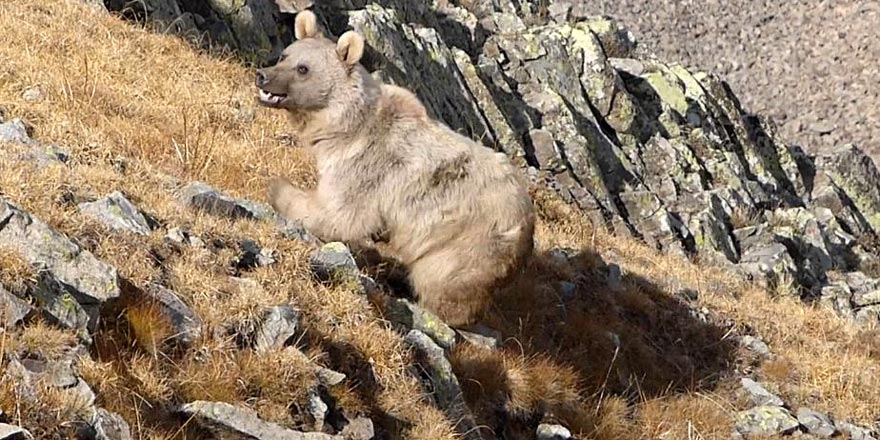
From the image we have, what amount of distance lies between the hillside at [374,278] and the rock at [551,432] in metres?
0.02

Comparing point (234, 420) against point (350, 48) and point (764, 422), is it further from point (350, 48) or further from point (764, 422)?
point (764, 422)

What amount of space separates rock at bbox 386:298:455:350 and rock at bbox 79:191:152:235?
1769 millimetres

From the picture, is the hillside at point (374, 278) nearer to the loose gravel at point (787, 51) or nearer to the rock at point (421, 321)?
the rock at point (421, 321)

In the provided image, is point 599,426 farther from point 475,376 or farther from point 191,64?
point 191,64

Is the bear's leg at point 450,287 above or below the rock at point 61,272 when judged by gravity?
below

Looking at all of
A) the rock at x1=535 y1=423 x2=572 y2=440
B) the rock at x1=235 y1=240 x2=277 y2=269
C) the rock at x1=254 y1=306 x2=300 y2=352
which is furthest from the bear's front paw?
the rock at x1=535 y1=423 x2=572 y2=440

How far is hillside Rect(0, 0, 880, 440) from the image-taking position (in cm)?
538

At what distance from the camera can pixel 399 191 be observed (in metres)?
7.91

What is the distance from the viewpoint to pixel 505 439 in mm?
7613

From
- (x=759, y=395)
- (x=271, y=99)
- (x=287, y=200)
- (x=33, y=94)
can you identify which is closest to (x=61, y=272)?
(x=287, y=200)

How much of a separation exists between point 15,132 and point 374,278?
107 inches

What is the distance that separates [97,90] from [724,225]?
45.7 ft

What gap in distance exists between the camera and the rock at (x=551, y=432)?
7.77 m

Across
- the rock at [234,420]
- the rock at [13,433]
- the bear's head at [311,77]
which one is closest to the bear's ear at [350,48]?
the bear's head at [311,77]
